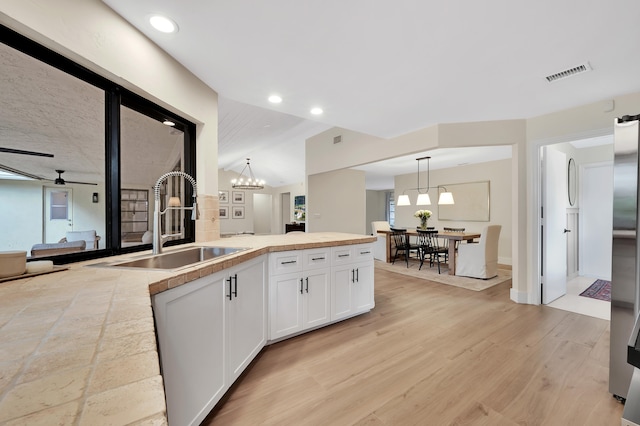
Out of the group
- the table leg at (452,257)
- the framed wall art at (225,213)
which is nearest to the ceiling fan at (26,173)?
the table leg at (452,257)

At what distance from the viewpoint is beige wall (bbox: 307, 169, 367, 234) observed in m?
6.29

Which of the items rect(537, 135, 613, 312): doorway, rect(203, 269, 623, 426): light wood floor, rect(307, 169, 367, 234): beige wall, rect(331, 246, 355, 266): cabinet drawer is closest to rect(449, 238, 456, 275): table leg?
rect(537, 135, 613, 312): doorway

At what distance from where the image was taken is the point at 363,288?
2.95m

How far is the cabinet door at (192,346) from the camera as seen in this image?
117cm

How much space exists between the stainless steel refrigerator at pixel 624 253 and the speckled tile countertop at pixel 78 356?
2.45m

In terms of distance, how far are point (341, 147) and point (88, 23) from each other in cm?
415

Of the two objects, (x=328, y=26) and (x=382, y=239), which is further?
(x=382, y=239)

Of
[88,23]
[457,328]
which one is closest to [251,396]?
[457,328]

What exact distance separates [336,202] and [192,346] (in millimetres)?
5534

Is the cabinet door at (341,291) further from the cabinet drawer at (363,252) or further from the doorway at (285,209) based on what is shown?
the doorway at (285,209)

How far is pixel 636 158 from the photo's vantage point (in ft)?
5.20

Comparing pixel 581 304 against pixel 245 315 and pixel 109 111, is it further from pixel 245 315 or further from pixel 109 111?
pixel 109 111

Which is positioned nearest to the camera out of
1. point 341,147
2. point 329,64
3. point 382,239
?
point 329,64

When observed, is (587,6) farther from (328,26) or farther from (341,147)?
(341,147)
